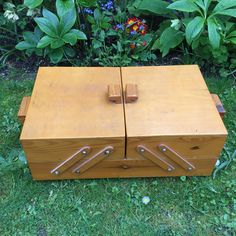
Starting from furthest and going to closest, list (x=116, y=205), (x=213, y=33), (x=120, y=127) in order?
(x=213, y=33), (x=116, y=205), (x=120, y=127)

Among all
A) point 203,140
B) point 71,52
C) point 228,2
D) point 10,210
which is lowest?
point 10,210

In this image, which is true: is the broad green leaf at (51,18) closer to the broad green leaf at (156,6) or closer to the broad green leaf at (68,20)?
the broad green leaf at (68,20)

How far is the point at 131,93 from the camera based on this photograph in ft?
4.52

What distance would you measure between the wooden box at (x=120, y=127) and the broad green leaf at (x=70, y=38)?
43 cm

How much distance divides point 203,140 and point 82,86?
2.02 feet

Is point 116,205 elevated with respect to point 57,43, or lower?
lower

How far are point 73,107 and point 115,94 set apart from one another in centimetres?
20

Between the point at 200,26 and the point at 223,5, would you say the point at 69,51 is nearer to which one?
the point at 200,26

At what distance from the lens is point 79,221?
1.35 m

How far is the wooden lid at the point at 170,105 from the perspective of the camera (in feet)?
4.24

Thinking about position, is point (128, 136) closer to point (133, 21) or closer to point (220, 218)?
point (220, 218)

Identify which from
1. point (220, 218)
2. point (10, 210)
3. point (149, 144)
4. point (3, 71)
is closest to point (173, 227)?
point (220, 218)

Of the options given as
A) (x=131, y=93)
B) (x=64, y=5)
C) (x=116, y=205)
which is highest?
(x=64, y=5)

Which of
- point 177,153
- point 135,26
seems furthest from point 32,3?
point 177,153
